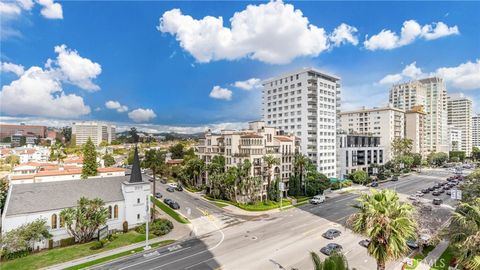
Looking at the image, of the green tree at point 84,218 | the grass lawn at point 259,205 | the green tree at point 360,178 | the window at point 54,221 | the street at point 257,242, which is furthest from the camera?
the green tree at point 360,178

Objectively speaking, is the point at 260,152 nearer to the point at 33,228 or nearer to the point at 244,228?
the point at 244,228

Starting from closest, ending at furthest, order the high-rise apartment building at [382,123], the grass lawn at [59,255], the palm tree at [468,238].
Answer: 1. the palm tree at [468,238]
2. the grass lawn at [59,255]
3. the high-rise apartment building at [382,123]

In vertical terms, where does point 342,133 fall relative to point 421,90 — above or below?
below

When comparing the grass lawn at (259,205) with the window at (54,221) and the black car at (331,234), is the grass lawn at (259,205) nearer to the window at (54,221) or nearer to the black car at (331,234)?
the black car at (331,234)

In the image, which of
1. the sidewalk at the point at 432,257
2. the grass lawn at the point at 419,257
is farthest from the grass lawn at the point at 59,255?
the sidewalk at the point at 432,257

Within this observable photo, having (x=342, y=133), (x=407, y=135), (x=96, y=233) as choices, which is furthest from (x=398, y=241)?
(x=407, y=135)

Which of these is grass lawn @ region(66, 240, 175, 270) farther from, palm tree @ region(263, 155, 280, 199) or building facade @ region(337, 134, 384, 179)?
building facade @ region(337, 134, 384, 179)

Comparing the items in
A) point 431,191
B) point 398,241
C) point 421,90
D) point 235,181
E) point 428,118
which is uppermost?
point 421,90
